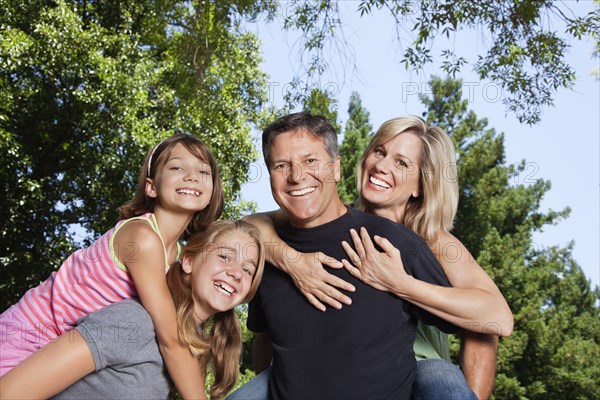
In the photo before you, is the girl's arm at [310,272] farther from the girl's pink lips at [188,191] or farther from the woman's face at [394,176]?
the woman's face at [394,176]

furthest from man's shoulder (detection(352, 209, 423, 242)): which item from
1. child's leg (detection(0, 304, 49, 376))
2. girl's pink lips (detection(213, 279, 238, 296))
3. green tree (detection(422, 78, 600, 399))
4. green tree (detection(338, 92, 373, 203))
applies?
green tree (detection(422, 78, 600, 399))

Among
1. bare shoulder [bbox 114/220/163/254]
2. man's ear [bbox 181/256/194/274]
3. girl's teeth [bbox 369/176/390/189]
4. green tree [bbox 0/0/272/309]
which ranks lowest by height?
man's ear [bbox 181/256/194/274]

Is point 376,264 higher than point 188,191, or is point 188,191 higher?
point 188,191

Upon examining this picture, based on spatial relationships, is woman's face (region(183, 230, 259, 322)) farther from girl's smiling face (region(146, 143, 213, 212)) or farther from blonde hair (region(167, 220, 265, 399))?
girl's smiling face (region(146, 143, 213, 212))

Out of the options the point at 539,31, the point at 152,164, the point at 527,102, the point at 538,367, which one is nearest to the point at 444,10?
the point at 539,31

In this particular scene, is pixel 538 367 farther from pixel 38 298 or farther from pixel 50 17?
pixel 38 298

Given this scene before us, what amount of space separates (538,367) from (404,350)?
17414 millimetres

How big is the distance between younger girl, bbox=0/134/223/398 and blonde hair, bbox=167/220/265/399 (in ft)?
0.22

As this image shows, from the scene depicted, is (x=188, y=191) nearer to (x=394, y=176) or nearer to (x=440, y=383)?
(x=394, y=176)

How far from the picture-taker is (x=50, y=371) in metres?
2.43

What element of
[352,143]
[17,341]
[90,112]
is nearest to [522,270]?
[352,143]

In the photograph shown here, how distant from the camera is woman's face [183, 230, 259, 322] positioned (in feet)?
9.07

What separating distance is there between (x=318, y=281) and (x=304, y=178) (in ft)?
1.34

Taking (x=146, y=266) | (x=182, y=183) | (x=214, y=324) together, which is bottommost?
(x=214, y=324)
